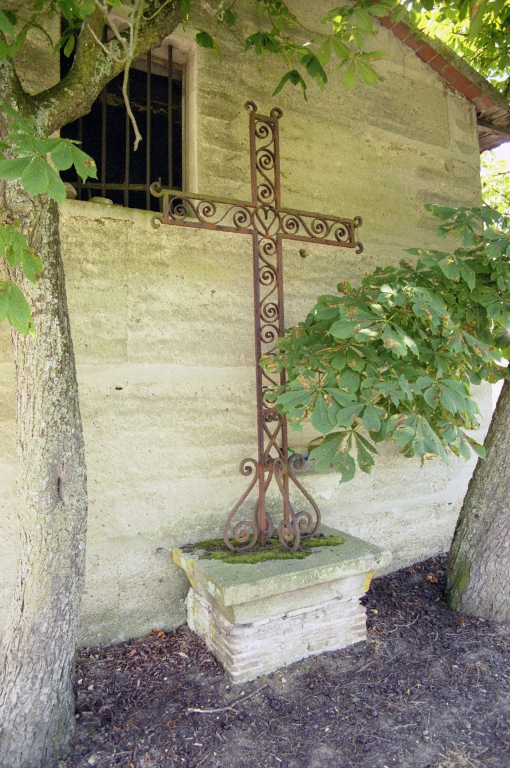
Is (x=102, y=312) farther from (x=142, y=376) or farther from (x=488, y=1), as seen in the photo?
(x=488, y=1)

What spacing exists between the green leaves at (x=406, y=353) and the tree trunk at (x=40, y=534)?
1029 millimetres

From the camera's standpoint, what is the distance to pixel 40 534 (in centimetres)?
224

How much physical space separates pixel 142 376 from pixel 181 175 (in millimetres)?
1445

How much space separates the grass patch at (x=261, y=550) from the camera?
290 cm

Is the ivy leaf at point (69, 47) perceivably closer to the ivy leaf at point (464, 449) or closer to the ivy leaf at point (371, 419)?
the ivy leaf at point (371, 419)

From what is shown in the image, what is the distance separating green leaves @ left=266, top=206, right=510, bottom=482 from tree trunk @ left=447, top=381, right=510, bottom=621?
0.68 metres

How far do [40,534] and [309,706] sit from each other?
1524 millimetres

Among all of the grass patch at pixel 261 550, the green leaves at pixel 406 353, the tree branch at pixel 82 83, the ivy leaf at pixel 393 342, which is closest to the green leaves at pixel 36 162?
the tree branch at pixel 82 83

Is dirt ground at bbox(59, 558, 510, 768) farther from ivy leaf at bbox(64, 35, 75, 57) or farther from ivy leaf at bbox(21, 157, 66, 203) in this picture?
ivy leaf at bbox(64, 35, 75, 57)

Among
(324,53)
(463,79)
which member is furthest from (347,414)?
(463,79)

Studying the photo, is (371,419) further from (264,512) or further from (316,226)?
(316,226)

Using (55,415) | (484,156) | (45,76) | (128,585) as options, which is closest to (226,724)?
(128,585)

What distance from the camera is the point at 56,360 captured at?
7.49 feet

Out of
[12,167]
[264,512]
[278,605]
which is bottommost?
[278,605]
